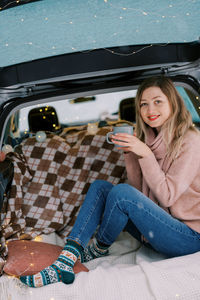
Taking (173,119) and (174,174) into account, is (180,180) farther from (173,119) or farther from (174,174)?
(173,119)

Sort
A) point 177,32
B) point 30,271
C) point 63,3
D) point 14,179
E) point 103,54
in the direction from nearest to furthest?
point 63,3 < point 30,271 < point 177,32 < point 103,54 < point 14,179

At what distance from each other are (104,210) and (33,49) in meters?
0.75

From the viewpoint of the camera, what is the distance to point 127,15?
3.72 feet

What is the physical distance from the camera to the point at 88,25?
116 centimetres

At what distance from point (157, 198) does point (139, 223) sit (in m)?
0.12

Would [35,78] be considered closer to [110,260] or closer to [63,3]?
[63,3]

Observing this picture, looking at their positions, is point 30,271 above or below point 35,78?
below

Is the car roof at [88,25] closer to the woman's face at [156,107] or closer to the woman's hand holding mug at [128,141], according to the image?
the woman's face at [156,107]

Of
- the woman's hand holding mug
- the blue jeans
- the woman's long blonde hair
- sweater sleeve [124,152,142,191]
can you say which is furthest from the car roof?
the blue jeans

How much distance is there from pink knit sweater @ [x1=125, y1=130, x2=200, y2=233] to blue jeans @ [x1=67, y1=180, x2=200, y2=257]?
0.05 m

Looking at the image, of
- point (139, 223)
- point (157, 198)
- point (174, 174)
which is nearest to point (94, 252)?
point (139, 223)

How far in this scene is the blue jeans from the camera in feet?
3.88

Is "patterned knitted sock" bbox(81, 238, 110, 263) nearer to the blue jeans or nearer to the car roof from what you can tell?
the blue jeans

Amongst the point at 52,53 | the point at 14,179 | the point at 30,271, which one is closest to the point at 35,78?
the point at 52,53
